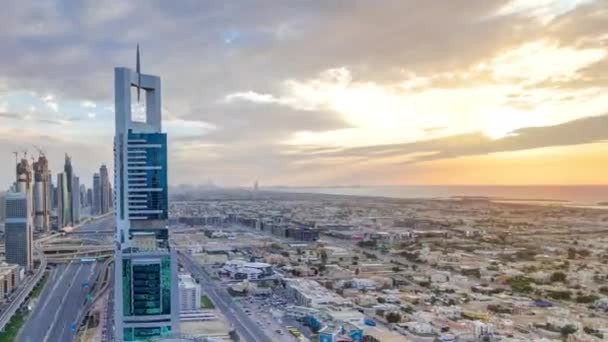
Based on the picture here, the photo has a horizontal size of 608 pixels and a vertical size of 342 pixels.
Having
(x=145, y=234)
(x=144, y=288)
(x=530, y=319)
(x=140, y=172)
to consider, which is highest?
(x=140, y=172)

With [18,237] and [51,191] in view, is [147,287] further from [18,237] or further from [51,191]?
[51,191]

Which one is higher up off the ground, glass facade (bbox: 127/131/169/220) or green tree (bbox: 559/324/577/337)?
glass facade (bbox: 127/131/169/220)

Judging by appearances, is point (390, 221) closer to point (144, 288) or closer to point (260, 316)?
→ point (260, 316)

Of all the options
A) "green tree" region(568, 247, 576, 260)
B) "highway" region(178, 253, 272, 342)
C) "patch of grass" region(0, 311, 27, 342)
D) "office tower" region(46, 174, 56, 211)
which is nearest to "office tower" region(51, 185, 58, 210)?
"office tower" region(46, 174, 56, 211)

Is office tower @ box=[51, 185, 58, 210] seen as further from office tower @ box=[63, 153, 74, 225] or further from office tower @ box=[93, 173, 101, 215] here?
office tower @ box=[93, 173, 101, 215]

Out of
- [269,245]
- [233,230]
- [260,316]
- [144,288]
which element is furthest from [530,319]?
[233,230]

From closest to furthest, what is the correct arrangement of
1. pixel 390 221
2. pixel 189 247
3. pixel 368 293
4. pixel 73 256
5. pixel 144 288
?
pixel 144 288, pixel 368 293, pixel 73 256, pixel 189 247, pixel 390 221
